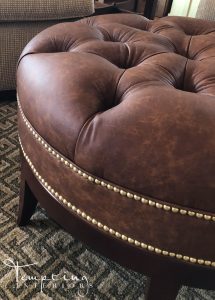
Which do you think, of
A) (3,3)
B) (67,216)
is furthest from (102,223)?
(3,3)

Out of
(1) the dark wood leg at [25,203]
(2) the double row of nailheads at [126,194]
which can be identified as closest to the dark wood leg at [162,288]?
(2) the double row of nailheads at [126,194]

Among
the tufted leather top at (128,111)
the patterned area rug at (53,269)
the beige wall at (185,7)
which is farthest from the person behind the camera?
the beige wall at (185,7)

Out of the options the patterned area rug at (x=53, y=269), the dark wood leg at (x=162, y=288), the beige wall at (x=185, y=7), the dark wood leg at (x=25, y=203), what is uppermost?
the beige wall at (x=185, y=7)

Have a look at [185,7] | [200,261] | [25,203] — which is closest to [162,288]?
[200,261]

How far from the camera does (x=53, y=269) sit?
2.17 ft

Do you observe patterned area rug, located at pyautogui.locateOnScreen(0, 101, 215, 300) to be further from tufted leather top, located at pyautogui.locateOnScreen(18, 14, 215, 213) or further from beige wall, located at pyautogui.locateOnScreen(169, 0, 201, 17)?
beige wall, located at pyautogui.locateOnScreen(169, 0, 201, 17)

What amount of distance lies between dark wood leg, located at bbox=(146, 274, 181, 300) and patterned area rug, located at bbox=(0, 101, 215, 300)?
15 centimetres

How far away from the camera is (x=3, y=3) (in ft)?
3.20

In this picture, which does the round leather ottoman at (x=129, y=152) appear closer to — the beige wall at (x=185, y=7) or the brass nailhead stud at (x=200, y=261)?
the brass nailhead stud at (x=200, y=261)

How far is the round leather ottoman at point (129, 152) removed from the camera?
379mm

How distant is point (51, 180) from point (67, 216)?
65mm

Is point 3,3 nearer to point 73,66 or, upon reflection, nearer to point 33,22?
point 33,22

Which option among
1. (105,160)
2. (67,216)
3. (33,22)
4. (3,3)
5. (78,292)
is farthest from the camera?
(33,22)

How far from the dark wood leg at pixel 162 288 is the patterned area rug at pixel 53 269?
0.49ft
